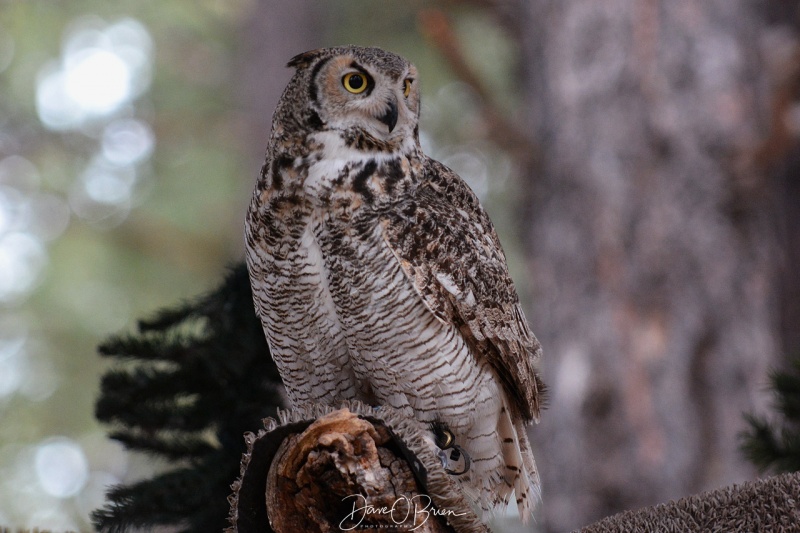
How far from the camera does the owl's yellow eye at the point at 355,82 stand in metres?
1.86

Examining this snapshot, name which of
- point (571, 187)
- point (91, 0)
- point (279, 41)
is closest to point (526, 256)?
point (571, 187)

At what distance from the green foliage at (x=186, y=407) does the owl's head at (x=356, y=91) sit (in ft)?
1.81

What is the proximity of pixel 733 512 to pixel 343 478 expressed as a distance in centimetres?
69

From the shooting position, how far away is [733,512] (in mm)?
1411

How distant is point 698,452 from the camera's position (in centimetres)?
319

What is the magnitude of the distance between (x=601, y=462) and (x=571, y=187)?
118cm

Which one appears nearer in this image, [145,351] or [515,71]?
[145,351]

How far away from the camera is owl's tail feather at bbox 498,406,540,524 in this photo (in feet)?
6.61

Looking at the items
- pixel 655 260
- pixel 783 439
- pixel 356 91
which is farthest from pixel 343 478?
pixel 655 260

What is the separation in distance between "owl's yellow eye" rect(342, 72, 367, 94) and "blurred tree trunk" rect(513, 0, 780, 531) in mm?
1842

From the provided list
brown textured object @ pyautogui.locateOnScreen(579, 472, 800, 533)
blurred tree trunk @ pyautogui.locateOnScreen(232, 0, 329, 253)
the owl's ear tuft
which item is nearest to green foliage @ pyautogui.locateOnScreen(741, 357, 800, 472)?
brown textured object @ pyautogui.locateOnScreen(579, 472, 800, 533)

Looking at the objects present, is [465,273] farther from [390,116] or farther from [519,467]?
[519,467]

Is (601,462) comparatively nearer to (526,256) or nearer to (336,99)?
(526,256)

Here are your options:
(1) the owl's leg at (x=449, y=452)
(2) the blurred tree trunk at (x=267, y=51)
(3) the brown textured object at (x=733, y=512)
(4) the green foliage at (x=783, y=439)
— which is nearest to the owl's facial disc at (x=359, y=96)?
(1) the owl's leg at (x=449, y=452)
